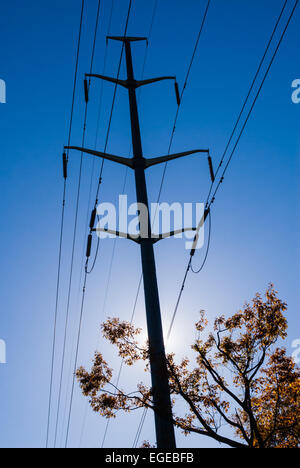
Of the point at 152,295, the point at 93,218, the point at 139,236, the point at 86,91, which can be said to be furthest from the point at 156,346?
the point at 86,91

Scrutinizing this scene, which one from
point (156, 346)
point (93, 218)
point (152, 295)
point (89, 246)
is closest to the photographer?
point (156, 346)

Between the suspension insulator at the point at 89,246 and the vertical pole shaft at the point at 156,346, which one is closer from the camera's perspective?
the vertical pole shaft at the point at 156,346

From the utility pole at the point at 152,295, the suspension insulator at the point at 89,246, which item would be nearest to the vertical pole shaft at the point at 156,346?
the utility pole at the point at 152,295

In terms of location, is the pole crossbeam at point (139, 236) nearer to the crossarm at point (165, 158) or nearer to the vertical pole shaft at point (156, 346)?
the vertical pole shaft at point (156, 346)

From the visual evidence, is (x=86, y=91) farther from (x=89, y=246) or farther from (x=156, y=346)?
(x=156, y=346)

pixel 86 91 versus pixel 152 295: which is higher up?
pixel 86 91

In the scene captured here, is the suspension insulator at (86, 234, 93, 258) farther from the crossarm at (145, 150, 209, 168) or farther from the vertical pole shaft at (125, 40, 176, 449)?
the crossarm at (145, 150, 209, 168)

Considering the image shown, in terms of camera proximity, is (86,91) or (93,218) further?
(86,91)

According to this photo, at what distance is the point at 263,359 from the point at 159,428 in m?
5.88

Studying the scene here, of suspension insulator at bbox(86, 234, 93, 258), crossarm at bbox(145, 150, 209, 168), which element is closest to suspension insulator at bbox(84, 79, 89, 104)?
crossarm at bbox(145, 150, 209, 168)

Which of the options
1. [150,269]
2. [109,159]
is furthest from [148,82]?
[150,269]
